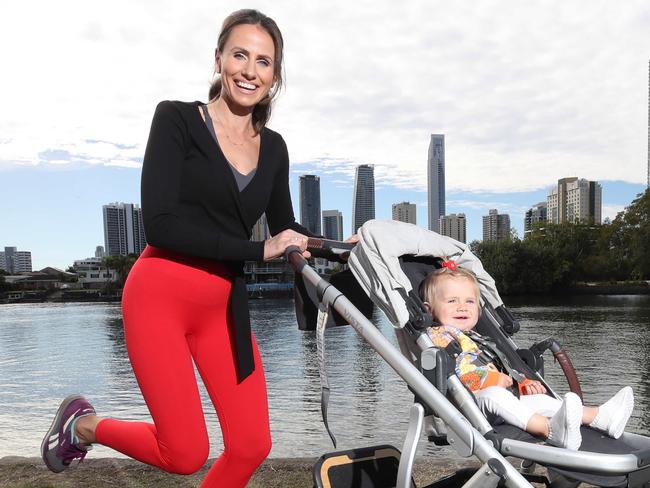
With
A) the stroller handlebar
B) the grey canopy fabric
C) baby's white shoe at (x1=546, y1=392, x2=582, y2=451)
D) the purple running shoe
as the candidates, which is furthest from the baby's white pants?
the purple running shoe

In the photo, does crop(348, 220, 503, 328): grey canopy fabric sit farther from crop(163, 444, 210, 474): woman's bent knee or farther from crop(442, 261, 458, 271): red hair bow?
crop(163, 444, 210, 474): woman's bent knee

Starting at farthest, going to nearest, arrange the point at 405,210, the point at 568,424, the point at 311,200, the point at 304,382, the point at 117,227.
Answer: the point at 117,227 → the point at 311,200 → the point at 405,210 → the point at 304,382 → the point at 568,424

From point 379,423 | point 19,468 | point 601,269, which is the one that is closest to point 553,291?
point 601,269

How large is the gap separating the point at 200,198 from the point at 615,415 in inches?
65.7

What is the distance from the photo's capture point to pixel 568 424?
1.99m

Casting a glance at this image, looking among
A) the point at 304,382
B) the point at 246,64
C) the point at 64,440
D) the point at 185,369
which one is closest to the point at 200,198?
the point at 246,64

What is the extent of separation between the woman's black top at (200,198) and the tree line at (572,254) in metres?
52.3

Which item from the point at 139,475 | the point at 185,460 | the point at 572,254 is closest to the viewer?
the point at 185,460

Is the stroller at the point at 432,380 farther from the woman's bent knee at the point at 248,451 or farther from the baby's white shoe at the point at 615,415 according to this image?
the woman's bent knee at the point at 248,451

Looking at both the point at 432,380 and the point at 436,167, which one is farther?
the point at 436,167

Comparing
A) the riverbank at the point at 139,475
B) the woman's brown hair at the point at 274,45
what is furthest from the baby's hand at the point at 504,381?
the woman's brown hair at the point at 274,45

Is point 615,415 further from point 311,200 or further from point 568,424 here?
point 311,200

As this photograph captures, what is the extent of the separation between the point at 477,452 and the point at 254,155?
1.40m

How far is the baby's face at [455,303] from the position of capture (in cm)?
269
